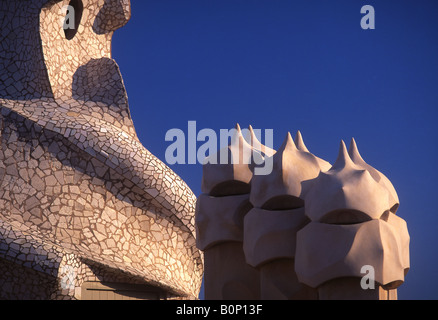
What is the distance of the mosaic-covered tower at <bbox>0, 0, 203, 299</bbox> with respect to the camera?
331 inches

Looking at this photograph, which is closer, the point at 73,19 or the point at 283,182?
the point at 283,182

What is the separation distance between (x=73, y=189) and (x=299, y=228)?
4226 millimetres

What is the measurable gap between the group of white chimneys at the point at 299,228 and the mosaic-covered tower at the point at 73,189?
2402 millimetres

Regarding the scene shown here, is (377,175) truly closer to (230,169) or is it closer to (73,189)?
(230,169)

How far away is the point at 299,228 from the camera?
586 cm

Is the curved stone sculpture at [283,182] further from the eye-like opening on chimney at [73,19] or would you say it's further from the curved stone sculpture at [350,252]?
the eye-like opening on chimney at [73,19]

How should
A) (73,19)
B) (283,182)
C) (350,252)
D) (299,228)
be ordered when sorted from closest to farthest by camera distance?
(350,252)
(299,228)
(283,182)
(73,19)

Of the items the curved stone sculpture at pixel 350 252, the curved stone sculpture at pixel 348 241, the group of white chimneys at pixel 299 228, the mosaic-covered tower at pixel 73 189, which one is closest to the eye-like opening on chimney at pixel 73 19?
the mosaic-covered tower at pixel 73 189

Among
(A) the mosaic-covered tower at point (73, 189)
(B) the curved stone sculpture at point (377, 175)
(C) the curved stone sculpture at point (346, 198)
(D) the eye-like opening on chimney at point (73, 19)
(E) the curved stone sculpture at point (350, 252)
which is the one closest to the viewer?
(E) the curved stone sculpture at point (350, 252)

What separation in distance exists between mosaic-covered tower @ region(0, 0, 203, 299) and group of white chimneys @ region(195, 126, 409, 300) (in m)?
2.40

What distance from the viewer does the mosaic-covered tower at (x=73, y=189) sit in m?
8.40

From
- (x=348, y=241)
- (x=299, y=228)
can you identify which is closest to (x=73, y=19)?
(x=299, y=228)

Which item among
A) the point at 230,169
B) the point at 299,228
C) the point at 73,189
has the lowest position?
the point at 299,228
